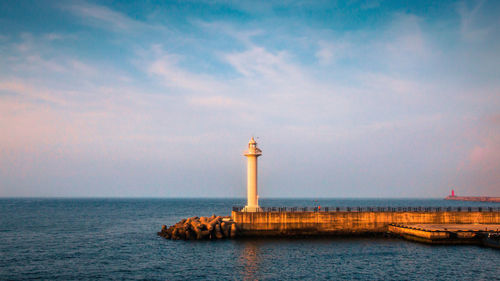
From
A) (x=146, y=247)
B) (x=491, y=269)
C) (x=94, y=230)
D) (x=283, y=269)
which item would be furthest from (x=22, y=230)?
(x=491, y=269)

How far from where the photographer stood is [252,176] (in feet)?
136

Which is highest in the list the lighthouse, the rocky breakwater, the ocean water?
the lighthouse

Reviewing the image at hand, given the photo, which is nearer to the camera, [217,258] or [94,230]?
[217,258]

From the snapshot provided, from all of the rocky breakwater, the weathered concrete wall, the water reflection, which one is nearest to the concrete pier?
the weathered concrete wall

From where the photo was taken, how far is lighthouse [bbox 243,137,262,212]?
40.8 m

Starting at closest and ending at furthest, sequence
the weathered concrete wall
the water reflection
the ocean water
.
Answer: the ocean water, the water reflection, the weathered concrete wall

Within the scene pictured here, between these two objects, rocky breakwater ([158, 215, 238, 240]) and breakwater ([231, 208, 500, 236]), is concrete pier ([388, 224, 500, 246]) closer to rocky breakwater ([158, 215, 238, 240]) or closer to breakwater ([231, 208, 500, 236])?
breakwater ([231, 208, 500, 236])

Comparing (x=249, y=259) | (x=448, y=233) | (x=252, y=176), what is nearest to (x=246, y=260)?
(x=249, y=259)

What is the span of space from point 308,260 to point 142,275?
11.8 metres

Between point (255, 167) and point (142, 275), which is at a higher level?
point (255, 167)

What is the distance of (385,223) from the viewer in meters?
40.3

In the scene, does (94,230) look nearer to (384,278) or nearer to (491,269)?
Result: (384,278)

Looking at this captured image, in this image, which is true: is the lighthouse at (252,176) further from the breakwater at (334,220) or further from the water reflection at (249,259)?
the water reflection at (249,259)

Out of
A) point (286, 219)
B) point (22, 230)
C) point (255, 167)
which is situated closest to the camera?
point (286, 219)
